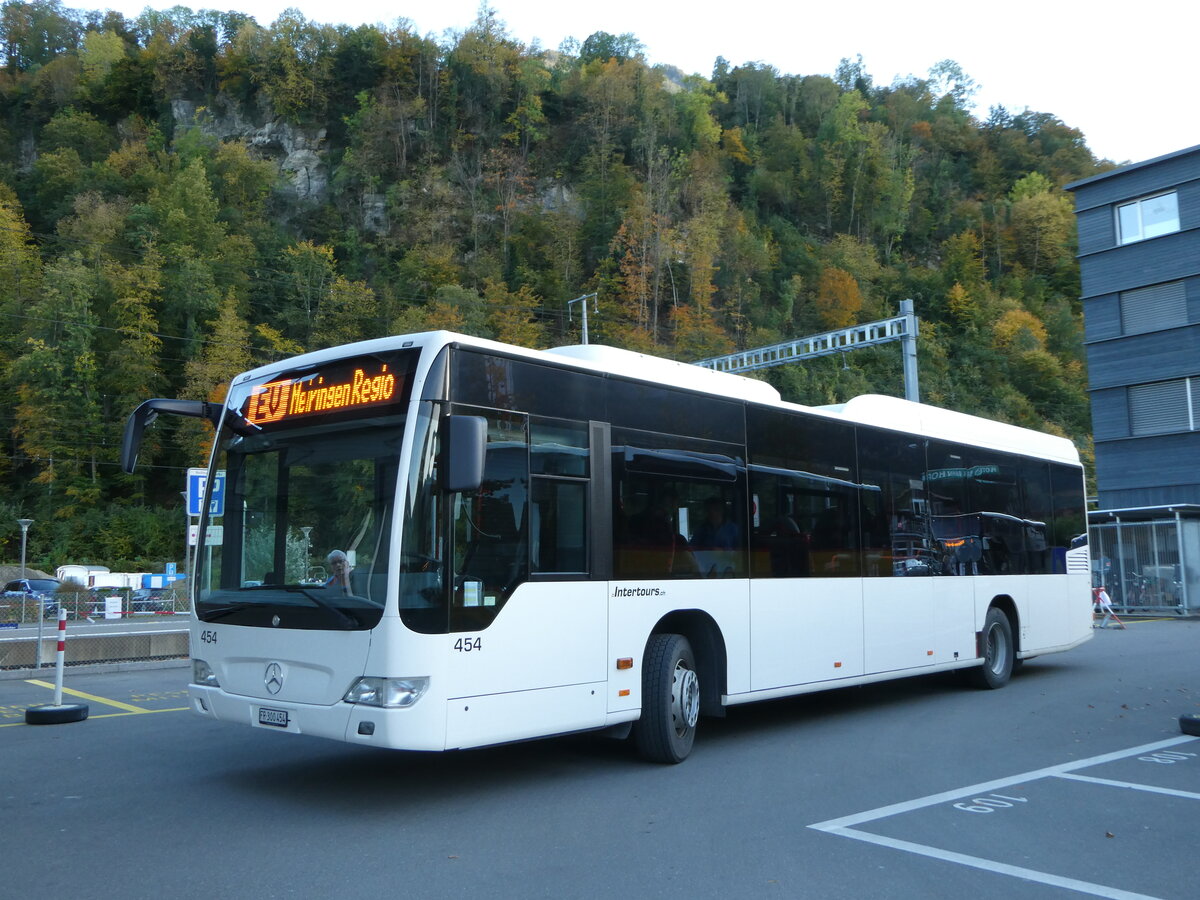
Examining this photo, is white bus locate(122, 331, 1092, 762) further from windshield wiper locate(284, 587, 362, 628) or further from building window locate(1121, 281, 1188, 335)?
building window locate(1121, 281, 1188, 335)

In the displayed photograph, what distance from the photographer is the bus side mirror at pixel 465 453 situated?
6.30 meters

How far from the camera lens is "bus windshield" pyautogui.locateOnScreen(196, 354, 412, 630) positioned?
664cm

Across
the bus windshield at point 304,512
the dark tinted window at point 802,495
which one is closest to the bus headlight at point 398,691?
the bus windshield at point 304,512

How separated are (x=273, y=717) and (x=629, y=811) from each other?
8.15 ft

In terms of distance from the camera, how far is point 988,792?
736cm

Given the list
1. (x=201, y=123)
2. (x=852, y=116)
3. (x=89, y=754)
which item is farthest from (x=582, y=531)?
(x=852, y=116)

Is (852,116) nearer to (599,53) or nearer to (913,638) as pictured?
(599,53)

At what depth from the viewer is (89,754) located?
29.5 ft

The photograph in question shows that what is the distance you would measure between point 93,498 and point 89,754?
55.1 meters

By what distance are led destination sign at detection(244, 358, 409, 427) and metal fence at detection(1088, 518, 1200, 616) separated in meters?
29.6

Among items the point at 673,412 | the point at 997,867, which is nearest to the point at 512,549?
the point at 673,412

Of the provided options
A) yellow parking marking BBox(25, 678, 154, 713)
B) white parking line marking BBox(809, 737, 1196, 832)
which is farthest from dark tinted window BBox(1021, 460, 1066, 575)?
yellow parking marking BBox(25, 678, 154, 713)

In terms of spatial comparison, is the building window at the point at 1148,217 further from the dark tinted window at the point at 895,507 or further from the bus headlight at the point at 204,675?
the bus headlight at the point at 204,675

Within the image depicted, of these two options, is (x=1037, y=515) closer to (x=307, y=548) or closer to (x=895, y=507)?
(x=895, y=507)
